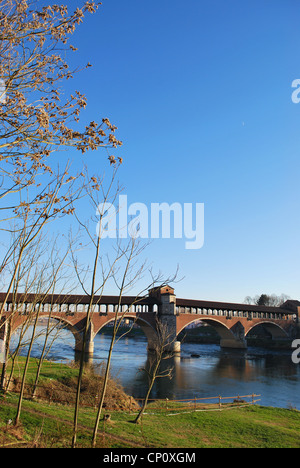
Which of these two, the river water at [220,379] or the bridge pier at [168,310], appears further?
the bridge pier at [168,310]

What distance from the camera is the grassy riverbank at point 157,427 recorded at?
34.9ft

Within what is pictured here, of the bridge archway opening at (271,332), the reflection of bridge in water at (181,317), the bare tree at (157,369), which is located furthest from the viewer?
the bridge archway opening at (271,332)

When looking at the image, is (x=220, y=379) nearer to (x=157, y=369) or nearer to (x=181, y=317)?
(x=157, y=369)

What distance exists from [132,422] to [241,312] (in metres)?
62.5

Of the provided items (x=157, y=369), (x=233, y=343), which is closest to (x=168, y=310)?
(x=233, y=343)

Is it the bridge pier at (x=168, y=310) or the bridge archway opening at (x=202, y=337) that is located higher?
the bridge pier at (x=168, y=310)

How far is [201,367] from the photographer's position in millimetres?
44656

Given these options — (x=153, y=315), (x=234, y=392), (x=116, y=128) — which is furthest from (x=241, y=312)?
(x=116, y=128)

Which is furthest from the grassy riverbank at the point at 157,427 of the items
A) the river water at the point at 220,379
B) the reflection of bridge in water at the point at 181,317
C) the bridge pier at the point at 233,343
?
the bridge pier at the point at 233,343

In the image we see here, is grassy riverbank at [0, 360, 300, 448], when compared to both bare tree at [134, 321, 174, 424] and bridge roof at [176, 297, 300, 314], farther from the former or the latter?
bridge roof at [176, 297, 300, 314]

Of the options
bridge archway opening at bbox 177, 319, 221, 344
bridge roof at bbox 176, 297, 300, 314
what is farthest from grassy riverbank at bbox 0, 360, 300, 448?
bridge archway opening at bbox 177, 319, 221, 344

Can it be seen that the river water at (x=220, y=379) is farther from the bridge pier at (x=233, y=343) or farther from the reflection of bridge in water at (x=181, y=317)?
the bridge pier at (x=233, y=343)

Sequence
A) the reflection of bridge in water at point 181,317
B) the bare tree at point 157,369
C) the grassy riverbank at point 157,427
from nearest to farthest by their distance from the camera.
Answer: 1. the grassy riverbank at point 157,427
2. the bare tree at point 157,369
3. the reflection of bridge in water at point 181,317
